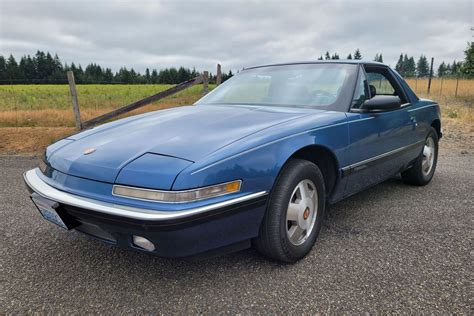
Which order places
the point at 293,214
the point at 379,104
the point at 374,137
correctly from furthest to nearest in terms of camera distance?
1. the point at 374,137
2. the point at 379,104
3. the point at 293,214

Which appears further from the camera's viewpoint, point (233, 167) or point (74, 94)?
point (74, 94)

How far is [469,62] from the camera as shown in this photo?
17953mm

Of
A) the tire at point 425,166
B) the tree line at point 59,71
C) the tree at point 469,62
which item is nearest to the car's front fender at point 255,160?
the tire at point 425,166

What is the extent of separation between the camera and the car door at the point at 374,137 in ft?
9.39

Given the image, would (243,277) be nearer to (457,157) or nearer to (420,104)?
(420,104)

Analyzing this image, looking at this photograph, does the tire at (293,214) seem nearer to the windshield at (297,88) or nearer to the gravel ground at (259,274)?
the gravel ground at (259,274)

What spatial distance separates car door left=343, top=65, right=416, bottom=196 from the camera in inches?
113

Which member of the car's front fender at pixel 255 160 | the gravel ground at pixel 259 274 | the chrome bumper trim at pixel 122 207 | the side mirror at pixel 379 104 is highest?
the side mirror at pixel 379 104

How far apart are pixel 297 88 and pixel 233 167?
4.73 feet

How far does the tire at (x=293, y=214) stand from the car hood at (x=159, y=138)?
37 centimetres

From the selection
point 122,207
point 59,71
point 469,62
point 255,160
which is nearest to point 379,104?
point 255,160

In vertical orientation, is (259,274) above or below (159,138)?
below

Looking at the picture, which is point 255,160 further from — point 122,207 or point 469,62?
point 469,62

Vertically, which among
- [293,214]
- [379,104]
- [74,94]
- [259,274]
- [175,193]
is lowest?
[259,274]
